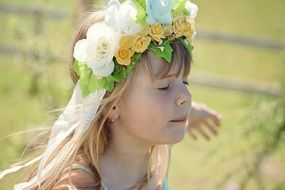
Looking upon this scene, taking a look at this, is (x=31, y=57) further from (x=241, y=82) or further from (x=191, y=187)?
(x=241, y=82)

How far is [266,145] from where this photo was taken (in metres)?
4.79

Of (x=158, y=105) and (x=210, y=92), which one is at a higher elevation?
(x=158, y=105)

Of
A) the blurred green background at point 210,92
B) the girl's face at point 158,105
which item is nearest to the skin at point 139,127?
the girl's face at point 158,105

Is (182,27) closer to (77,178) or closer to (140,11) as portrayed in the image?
(140,11)

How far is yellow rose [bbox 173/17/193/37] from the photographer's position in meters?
2.64

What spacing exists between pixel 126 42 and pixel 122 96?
190 mm

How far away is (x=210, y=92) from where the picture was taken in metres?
9.27

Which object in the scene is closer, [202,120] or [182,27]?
[182,27]

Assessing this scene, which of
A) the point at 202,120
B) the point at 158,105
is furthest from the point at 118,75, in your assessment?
the point at 202,120

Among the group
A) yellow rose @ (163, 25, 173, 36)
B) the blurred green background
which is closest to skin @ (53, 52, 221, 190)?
yellow rose @ (163, 25, 173, 36)

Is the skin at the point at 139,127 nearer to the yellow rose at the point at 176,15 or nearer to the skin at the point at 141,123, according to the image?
the skin at the point at 141,123

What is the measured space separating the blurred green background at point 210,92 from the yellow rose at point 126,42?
39cm

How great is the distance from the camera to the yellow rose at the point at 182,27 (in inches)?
104

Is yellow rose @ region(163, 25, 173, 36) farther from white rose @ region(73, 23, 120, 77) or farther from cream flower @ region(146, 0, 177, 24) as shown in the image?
white rose @ region(73, 23, 120, 77)
